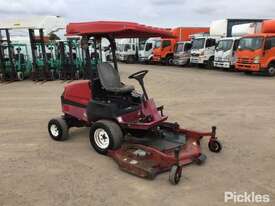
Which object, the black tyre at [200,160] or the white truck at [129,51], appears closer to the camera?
the black tyre at [200,160]

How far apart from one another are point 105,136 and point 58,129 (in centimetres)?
128

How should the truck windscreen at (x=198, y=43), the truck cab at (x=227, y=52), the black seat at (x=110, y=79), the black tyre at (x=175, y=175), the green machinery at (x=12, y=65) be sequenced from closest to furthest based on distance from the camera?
the black tyre at (x=175, y=175) < the black seat at (x=110, y=79) < the green machinery at (x=12, y=65) < the truck cab at (x=227, y=52) < the truck windscreen at (x=198, y=43)

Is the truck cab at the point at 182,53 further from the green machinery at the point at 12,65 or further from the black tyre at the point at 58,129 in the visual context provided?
the black tyre at the point at 58,129

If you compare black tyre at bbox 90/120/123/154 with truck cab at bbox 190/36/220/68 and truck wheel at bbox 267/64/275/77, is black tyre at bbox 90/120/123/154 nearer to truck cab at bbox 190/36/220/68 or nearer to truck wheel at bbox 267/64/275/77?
truck wheel at bbox 267/64/275/77

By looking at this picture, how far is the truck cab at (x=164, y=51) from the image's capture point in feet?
86.3

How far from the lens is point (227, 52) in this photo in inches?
770

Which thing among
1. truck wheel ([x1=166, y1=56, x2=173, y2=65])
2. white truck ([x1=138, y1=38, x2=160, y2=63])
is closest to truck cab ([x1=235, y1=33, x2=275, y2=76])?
truck wheel ([x1=166, y1=56, x2=173, y2=65])

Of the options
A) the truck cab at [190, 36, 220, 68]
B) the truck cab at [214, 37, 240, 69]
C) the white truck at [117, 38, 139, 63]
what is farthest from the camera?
the white truck at [117, 38, 139, 63]

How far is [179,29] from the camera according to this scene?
29125mm

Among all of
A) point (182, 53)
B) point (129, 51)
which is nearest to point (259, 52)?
point (182, 53)

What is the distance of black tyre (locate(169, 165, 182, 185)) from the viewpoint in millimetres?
4661

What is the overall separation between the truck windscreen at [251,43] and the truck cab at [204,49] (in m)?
3.91

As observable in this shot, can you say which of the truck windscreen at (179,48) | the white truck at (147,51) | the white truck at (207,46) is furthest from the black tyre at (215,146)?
the white truck at (147,51)

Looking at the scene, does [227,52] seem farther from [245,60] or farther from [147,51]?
[147,51]
